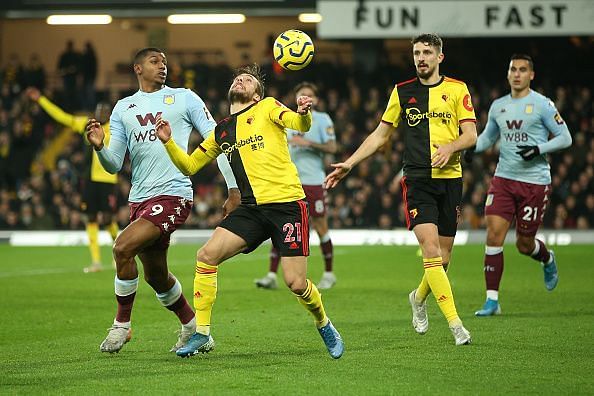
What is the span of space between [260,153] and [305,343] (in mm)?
1810

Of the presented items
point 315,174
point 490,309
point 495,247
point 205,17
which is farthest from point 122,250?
point 205,17

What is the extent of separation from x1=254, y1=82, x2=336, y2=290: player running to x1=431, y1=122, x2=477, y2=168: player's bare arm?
557 cm

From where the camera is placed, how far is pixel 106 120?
17.6 m

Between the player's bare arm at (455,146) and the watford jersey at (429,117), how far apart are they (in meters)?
0.10

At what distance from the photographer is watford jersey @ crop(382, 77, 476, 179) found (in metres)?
9.66

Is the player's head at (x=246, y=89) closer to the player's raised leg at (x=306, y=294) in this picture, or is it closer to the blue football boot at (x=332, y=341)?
the player's raised leg at (x=306, y=294)

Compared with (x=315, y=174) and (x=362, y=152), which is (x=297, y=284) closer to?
(x=362, y=152)

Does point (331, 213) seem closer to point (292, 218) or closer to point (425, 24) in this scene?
point (425, 24)

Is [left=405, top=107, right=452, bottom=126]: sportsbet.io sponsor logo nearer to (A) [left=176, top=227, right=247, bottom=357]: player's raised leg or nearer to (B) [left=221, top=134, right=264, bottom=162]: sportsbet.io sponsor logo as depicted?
(B) [left=221, top=134, right=264, bottom=162]: sportsbet.io sponsor logo

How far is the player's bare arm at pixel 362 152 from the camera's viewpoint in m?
8.84

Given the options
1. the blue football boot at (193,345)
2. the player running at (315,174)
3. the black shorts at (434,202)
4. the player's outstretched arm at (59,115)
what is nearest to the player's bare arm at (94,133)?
the blue football boot at (193,345)

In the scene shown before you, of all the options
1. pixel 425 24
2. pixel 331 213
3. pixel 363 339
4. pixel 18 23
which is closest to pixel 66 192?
pixel 331 213

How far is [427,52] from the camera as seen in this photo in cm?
956

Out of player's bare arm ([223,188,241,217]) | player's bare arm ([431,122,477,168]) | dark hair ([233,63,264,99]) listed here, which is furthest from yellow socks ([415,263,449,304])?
dark hair ([233,63,264,99])
